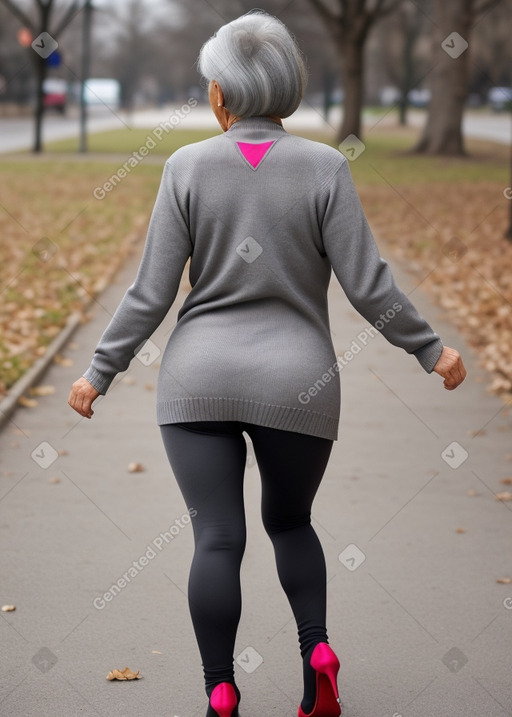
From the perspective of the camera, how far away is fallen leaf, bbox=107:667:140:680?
351 centimetres

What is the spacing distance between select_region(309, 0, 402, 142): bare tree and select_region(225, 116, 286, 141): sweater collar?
29454 millimetres

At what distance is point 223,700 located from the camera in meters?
2.87

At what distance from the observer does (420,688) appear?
11.4 ft

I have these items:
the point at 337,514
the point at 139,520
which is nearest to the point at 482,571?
the point at 337,514

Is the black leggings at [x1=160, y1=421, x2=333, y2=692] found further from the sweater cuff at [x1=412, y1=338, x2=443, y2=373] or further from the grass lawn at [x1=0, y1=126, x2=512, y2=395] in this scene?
the grass lawn at [x1=0, y1=126, x2=512, y2=395]

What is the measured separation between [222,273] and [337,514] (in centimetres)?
254

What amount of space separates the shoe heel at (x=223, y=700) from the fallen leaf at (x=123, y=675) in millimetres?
696

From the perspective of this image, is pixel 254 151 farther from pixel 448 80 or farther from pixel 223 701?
pixel 448 80

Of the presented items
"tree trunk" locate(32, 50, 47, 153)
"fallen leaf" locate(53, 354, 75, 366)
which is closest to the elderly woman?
"fallen leaf" locate(53, 354, 75, 366)

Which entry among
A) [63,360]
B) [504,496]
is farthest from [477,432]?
[63,360]

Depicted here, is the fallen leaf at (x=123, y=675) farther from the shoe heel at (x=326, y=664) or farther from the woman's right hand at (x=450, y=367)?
the woman's right hand at (x=450, y=367)

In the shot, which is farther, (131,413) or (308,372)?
(131,413)

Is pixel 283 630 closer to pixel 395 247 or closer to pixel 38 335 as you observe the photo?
pixel 38 335

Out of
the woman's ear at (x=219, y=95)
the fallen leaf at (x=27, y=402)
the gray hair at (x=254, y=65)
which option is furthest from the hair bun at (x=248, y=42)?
the fallen leaf at (x=27, y=402)
